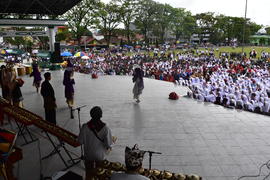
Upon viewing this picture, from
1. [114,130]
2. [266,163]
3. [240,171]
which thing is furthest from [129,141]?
[266,163]

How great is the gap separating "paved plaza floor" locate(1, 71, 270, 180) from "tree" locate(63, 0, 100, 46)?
30.5 metres

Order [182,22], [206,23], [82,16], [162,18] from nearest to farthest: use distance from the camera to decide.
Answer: [82,16] → [162,18] → [182,22] → [206,23]

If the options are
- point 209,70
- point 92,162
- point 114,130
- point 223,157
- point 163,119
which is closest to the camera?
point 92,162

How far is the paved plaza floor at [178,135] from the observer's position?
432cm

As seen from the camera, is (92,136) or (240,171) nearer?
(92,136)

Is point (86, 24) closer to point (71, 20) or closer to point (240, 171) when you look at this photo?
point (71, 20)

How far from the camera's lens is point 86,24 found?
1529 inches

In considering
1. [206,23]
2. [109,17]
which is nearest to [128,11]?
[109,17]

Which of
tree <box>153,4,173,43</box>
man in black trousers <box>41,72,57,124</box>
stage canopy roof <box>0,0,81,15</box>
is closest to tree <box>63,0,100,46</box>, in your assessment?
tree <box>153,4,173,43</box>

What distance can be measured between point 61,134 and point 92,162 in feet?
2.61

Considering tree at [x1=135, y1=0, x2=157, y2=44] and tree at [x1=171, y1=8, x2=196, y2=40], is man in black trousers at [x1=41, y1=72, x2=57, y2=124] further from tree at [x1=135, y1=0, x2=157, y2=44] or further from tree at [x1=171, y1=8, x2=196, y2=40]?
tree at [x1=171, y1=8, x2=196, y2=40]

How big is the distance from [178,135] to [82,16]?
36.3 metres

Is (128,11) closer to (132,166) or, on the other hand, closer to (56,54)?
(56,54)

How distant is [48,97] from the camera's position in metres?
6.00
